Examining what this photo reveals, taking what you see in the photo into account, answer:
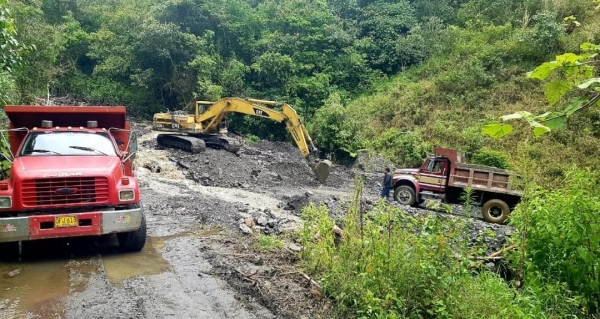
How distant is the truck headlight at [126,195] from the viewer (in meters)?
6.75

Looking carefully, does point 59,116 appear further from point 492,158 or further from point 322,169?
point 492,158

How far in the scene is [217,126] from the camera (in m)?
20.6

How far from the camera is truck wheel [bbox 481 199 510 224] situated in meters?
13.2

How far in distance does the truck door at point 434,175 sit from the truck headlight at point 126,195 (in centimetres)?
1032

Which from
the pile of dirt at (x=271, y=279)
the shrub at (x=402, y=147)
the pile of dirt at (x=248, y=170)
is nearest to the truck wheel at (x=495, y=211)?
the pile of dirt at (x=248, y=170)

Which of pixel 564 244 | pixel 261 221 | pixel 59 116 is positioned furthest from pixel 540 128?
pixel 59 116

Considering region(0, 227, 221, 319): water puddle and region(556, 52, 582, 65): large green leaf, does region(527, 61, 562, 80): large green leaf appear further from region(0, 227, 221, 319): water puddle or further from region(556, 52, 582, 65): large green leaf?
region(0, 227, 221, 319): water puddle

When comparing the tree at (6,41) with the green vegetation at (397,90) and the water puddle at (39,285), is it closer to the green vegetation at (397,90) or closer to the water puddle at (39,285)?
the green vegetation at (397,90)

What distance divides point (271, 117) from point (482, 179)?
8.08 meters

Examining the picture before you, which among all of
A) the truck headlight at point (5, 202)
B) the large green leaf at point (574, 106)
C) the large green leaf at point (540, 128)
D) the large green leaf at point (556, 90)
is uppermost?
the large green leaf at point (556, 90)

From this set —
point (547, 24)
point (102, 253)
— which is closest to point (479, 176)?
point (102, 253)

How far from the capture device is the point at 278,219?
10203mm

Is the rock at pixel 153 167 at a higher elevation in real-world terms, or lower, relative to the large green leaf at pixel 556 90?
lower

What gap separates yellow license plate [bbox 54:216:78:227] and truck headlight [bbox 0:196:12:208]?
0.67 metres
